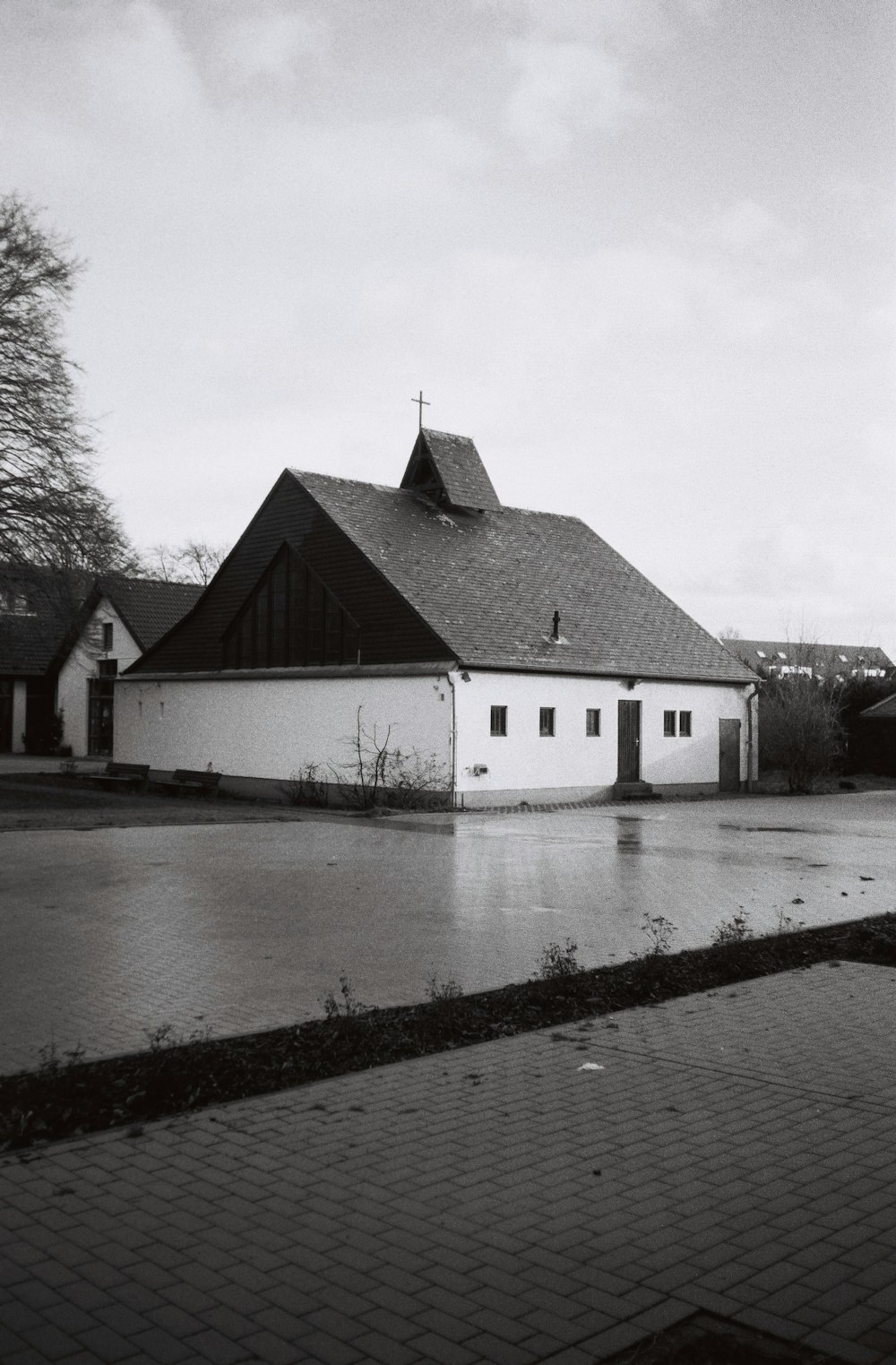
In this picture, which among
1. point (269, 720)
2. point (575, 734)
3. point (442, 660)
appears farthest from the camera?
point (269, 720)

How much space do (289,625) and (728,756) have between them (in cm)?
1309

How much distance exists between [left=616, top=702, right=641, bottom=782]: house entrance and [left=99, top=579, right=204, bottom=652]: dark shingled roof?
20.3 metres

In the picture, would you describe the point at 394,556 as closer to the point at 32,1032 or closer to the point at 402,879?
the point at 402,879

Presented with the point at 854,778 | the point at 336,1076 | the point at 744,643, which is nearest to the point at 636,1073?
the point at 336,1076

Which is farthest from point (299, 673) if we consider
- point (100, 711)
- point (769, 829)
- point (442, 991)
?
point (442, 991)

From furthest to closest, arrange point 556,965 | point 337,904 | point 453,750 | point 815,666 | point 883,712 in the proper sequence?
point 815,666, point 883,712, point 453,750, point 337,904, point 556,965

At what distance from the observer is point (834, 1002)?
331 inches

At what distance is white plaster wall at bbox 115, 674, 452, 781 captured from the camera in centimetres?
2848

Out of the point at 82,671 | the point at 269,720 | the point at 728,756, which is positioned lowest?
the point at 728,756

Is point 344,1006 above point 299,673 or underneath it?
underneath

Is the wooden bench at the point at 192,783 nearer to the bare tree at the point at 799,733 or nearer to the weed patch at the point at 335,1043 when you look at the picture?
A: the bare tree at the point at 799,733

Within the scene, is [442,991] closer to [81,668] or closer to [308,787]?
[308,787]

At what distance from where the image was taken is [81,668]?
50156mm

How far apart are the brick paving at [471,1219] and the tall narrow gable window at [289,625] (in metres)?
24.7
